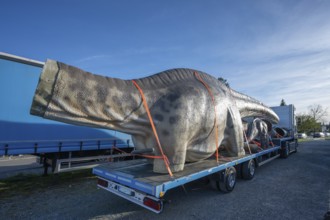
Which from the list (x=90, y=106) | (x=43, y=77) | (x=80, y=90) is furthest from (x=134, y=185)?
(x=43, y=77)

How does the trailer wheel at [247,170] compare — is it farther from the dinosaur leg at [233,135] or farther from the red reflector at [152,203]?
the red reflector at [152,203]

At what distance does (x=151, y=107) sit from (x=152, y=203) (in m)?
1.68

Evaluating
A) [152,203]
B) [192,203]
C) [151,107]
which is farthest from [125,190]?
[192,203]

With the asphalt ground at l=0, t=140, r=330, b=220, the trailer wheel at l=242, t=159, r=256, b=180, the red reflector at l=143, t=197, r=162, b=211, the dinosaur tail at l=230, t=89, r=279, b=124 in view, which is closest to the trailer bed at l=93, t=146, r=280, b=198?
the red reflector at l=143, t=197, r=162, b=211

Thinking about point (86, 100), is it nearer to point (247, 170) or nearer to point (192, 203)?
point (192, 203)

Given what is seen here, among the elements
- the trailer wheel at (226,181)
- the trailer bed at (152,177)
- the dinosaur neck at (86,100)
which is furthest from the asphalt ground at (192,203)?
the dinosaur neck at (86,100)

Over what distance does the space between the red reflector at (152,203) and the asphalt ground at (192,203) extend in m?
0.84

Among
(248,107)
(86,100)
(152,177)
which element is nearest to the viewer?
(86,100)

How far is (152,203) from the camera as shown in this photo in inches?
127

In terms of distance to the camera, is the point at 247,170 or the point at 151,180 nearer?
the point at 151,180

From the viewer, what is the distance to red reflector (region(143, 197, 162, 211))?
316 cm

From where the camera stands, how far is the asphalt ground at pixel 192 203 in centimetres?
405

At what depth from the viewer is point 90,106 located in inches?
125

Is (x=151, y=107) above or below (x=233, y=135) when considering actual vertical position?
above
